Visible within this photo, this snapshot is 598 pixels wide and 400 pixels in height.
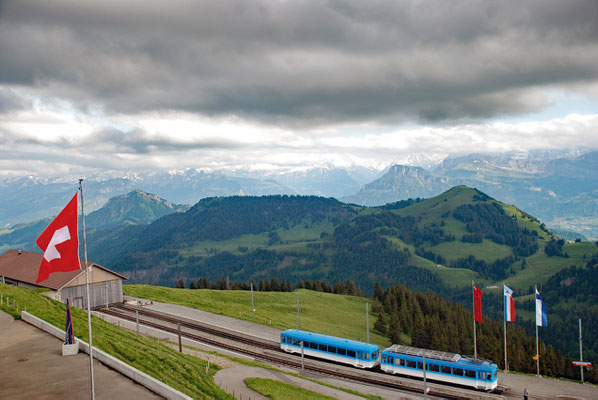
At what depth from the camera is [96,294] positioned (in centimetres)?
8144

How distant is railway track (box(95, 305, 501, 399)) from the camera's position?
55709 millimetres

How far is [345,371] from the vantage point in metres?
60.8

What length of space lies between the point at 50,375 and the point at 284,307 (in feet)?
280

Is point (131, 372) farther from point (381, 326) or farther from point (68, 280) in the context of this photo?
point (381, 326)

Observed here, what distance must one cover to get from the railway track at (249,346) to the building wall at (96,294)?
2064mm

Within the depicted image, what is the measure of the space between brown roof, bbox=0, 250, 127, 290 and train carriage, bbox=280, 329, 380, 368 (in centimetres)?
3873

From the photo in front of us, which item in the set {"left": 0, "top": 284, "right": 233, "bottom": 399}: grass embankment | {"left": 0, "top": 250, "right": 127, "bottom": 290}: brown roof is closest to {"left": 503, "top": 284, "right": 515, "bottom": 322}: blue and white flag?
{"left": 0, "top": 284, "right": 233, "bottom": 399}: grass embankment

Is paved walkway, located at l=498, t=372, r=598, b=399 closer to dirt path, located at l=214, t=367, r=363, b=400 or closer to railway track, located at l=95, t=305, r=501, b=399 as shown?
railway track, located at l=95, t=305, r=501, b=399

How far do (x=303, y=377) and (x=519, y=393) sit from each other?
97.7 feet

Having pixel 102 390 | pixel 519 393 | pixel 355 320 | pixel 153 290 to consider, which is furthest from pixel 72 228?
pixel 355 320

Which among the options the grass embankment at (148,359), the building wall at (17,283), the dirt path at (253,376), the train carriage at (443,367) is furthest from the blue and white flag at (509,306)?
the building wall at (17,283)

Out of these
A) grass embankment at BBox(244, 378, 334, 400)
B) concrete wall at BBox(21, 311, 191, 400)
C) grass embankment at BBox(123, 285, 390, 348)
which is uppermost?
concrete wall at BBox(21, 311, 191, 400)

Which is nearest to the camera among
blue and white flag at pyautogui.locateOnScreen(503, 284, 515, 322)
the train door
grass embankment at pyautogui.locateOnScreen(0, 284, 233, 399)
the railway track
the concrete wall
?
the concrete wall

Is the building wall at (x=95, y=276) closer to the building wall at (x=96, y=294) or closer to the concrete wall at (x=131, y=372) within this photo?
the building wall at (x=96, y=294)
